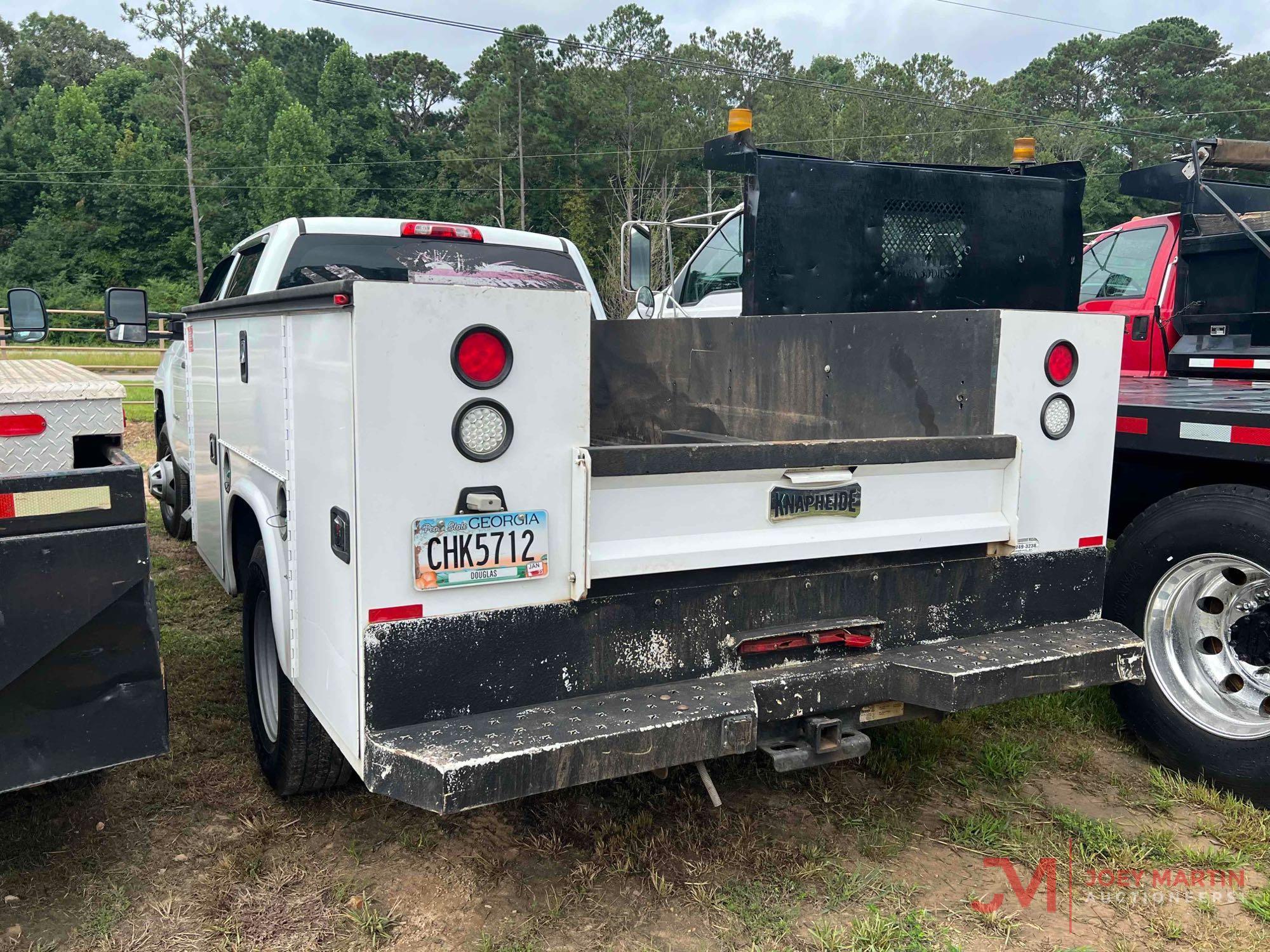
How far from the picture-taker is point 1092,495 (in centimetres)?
323

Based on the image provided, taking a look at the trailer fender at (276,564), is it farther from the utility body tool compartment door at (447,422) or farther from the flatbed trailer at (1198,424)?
the flatbed trailer at (1198,424)

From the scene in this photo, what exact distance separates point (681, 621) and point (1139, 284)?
18.3 ft

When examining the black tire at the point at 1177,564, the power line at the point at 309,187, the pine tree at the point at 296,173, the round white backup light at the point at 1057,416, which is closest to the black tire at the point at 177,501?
the round white backup light at the point at 1057,416

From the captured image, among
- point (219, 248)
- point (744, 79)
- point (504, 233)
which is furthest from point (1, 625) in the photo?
point (744, 79)

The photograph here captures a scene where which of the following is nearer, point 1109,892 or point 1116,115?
point 1109,892

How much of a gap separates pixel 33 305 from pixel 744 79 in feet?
198

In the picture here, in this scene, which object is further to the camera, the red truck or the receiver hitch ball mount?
the red truck

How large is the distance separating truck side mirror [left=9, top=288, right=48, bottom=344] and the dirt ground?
172cm

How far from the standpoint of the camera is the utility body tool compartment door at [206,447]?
4.05 meters

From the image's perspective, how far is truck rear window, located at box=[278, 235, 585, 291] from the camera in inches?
191

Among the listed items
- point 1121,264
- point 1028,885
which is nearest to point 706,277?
point 1121,264

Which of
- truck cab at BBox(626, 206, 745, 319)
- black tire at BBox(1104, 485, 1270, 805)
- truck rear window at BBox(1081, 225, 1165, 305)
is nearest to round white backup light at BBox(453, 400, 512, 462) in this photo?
black tire at BBox(1104, 485, 1270, 805)

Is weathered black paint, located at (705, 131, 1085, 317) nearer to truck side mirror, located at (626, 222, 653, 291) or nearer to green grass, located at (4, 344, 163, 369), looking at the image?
truck side mirror, located at (626, 222, 653, 291)

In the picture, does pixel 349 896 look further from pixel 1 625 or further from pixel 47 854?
pixel 1 625
